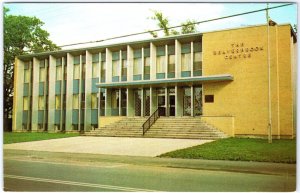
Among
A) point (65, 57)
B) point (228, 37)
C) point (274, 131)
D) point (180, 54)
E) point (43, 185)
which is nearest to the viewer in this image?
point (43, 185)

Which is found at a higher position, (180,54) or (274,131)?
(180,54)

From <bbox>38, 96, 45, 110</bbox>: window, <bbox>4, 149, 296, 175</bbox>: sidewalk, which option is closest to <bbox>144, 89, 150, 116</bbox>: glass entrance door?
<bbox>38, 96, 45, 110</bbox>: window

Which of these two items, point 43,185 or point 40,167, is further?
point 40,167

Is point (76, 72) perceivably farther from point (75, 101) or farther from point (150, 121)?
point (150, 121)

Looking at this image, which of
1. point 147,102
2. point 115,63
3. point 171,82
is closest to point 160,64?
point 147,102

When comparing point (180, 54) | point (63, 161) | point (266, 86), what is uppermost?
point (180, 54)

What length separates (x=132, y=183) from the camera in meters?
9.98

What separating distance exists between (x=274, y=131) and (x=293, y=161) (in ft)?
38.1

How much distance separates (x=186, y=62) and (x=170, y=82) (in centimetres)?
241

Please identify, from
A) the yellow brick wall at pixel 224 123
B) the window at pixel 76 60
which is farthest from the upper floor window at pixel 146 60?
the yellow brick wall at pixel 224 123

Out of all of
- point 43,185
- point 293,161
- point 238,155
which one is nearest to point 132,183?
point 43,185

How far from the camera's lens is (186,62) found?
2897 centimetres

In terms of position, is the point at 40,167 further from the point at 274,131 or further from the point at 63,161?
the point at 274,131

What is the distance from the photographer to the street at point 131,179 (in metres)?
9.54
